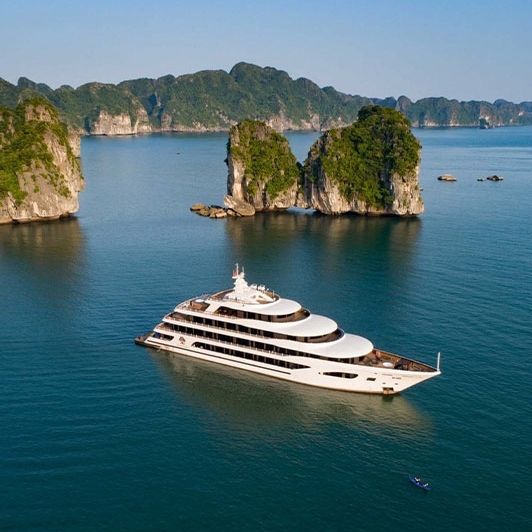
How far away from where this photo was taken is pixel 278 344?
5169 cm

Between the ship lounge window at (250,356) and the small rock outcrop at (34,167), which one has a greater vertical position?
the small rock outcrop at (34,167)

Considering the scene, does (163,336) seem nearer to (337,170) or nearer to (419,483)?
(419,483)

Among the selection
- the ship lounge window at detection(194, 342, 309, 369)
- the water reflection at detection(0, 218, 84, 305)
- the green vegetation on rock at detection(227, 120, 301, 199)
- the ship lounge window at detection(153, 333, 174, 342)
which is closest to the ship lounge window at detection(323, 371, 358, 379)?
the ship lounge window at detection(194, 342, 309, 369)

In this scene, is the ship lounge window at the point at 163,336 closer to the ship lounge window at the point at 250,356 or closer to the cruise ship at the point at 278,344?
the cruise ship at the point at 278,344

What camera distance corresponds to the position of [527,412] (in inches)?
1809

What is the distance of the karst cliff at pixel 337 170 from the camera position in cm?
12888

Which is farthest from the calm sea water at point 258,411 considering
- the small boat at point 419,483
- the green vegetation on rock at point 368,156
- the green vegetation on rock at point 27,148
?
the green vegetation on rock at point 368,156

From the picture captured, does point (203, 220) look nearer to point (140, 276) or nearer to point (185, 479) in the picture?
point (140, 276)

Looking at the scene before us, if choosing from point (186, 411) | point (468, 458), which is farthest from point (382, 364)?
point (186, 411)

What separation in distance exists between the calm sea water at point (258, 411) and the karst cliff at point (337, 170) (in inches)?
1579

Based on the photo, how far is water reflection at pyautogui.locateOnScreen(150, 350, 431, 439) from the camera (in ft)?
147

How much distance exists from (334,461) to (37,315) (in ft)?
137

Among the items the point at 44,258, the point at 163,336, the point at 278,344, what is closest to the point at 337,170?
the point at 44,258

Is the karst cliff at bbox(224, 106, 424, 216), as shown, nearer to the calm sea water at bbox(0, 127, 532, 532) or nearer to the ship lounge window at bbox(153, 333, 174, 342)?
the calm sea water at bbox(0, 127, 532, 532)
